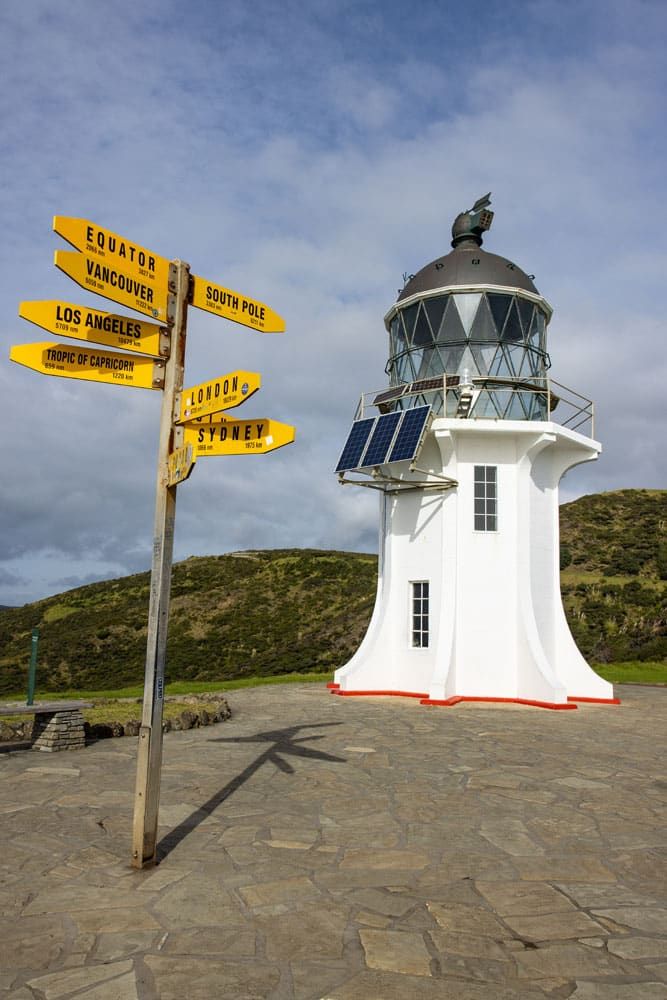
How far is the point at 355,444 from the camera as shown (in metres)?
16.2

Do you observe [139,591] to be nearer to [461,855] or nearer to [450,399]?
[450,399]

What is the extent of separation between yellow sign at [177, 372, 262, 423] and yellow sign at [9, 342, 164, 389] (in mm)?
327

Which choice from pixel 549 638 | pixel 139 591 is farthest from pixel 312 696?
pixel 139 591

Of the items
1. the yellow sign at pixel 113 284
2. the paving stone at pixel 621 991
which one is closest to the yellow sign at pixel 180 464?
the yellow sign at pixel 113 284

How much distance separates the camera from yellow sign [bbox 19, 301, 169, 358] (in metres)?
5.23

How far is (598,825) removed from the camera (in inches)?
254

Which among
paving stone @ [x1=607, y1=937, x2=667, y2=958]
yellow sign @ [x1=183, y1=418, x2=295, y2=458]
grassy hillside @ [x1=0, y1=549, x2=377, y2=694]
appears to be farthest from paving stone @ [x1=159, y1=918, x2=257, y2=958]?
grassy hillside @ [x1=0, y1=549, x2=377, y2=694]

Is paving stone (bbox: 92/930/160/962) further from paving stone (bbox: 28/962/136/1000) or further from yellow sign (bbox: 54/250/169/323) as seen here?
yellow sign (bbox: 54/250/169/323)

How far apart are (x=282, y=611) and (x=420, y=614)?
2739cm

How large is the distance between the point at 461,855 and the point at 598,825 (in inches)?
61.3

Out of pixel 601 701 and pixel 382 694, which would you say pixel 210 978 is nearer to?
pixel 382 694

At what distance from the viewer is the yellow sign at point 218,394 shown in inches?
200

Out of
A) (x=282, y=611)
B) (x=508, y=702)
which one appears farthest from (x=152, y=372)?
(x=282, y=611)

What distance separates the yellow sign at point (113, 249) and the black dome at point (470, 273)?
39.5ft
